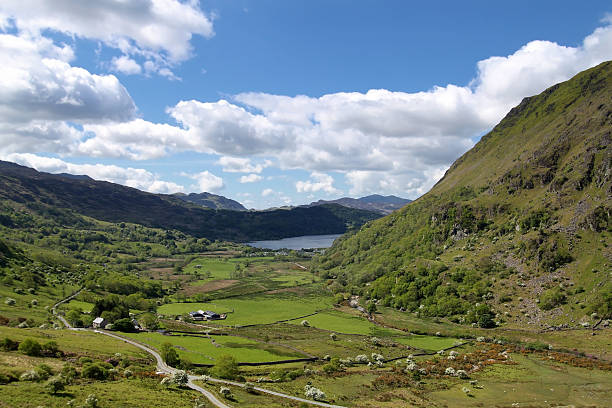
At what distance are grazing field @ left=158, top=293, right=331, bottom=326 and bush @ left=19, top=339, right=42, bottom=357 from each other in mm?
79697

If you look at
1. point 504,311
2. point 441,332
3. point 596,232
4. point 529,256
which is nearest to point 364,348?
point 441,332

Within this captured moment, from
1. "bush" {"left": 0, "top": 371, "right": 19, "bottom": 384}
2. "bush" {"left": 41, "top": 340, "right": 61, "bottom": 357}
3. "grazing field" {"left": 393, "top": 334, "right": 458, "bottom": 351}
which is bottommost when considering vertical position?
"grazing field" {"left": 393, "top": 334, "right": 458, "bottom": 351}

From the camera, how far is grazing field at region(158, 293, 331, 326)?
6164 inches

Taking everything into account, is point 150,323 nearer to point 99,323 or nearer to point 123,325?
point 123,325

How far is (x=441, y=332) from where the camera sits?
134 meters

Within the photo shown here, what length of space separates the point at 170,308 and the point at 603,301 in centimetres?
16231

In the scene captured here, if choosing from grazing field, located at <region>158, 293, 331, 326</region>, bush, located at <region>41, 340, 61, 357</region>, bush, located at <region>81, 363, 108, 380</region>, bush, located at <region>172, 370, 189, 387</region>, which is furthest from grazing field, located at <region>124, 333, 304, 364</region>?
grazing field, located at <region>158, 293, 331, 326</region>

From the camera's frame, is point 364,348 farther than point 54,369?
Yes

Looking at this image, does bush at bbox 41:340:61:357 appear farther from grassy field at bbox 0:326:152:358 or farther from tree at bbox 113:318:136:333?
tree at bbox 113:318:136:333

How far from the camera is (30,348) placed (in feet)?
230

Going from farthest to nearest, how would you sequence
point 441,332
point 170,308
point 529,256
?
point 170,308 < point 529,256 < point 441,332

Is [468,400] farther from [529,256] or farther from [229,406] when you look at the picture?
[529,256]

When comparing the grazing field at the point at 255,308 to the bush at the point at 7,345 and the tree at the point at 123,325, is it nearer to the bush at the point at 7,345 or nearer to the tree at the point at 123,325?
the tree at the point at 123,325

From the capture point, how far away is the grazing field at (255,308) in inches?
6164
